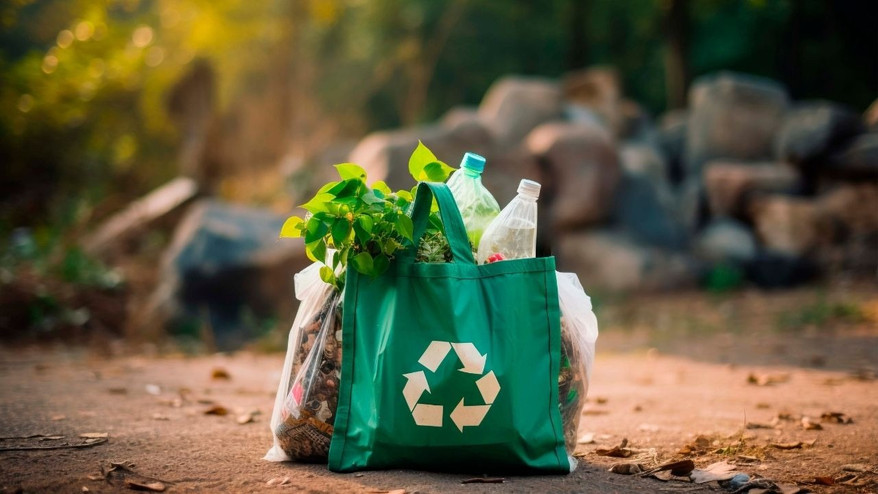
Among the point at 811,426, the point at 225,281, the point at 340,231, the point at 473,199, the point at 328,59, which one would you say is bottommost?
the point at 811,426

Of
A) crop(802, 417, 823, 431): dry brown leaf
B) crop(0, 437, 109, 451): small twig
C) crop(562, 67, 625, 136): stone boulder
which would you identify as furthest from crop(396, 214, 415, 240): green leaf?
crop(562, 67, 625, 136): stone boulder

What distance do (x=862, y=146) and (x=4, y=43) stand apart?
951 inches

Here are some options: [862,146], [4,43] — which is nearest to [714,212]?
[862,146]

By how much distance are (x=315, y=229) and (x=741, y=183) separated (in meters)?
8.78

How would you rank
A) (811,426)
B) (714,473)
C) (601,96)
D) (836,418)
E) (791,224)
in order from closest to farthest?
1. (714,473)
2. (811,426)
3. (836,418)
4. (791,224)
5. (601,96)

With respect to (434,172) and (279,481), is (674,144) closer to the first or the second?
(434,172)

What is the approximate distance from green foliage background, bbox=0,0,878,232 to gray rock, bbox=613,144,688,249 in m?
4.11

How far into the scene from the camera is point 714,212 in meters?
10.4

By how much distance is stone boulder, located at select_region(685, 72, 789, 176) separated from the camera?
1121 centimetres

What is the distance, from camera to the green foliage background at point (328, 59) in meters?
10.3

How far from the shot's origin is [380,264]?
2264 millimetres

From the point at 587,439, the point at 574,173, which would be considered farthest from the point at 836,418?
the point at 574,173

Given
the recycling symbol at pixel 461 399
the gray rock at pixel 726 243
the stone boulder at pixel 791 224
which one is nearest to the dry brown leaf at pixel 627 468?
the recycling symbol at pixel 461 399

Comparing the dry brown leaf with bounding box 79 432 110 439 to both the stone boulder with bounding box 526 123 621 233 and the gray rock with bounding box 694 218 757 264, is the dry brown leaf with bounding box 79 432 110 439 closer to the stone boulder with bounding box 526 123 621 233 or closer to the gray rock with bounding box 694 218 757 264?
the stone boulder with bounding box 526 123 621 233
